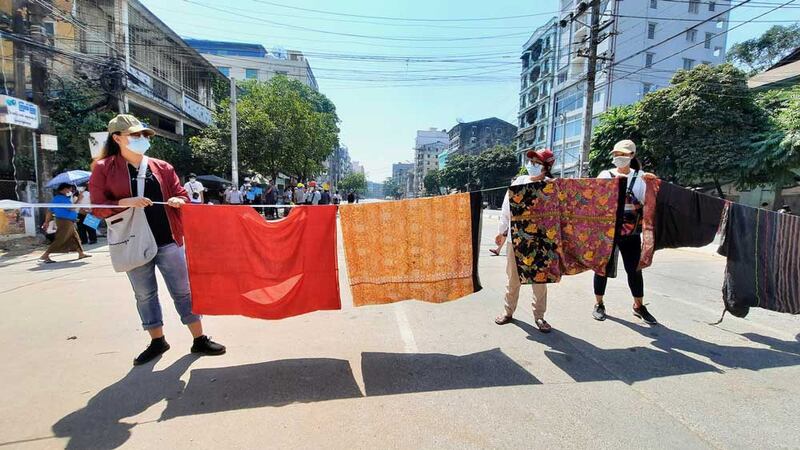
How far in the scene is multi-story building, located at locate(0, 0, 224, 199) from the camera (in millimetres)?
10297

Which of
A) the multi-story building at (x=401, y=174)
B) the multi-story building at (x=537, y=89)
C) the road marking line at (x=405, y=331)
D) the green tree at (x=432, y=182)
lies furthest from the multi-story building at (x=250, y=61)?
the multi-story building at (x=401, y=174)

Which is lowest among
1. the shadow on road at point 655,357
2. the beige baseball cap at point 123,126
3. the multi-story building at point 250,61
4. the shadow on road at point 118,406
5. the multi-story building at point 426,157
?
the shadow on road at point 118,406

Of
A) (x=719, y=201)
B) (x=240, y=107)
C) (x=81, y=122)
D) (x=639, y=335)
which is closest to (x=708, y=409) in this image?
(x=639, y=335)

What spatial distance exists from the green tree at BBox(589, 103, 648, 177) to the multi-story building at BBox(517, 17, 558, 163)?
28631 mm

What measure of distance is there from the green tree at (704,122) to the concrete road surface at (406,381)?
49.7 ft

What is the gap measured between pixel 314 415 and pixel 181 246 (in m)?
1.92

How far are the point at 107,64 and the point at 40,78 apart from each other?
3.80 metres

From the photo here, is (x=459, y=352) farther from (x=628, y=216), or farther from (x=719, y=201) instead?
(x=719, y=201)

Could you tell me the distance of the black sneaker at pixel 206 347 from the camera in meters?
3.47

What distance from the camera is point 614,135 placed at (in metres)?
20.7

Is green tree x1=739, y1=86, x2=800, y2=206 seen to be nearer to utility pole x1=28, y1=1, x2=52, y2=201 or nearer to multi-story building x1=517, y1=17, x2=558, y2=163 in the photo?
utility pole x1=28, y1=1, x2=52, y2=201

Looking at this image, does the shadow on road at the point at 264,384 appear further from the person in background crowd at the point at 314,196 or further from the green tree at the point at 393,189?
the green tree at the point at 393,189

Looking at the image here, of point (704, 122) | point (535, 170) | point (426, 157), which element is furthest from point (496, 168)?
point (426, 157)

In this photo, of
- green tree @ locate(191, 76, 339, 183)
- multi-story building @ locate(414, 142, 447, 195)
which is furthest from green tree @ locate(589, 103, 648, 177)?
multi-story building @ locate(414, 142, 447, 195)
